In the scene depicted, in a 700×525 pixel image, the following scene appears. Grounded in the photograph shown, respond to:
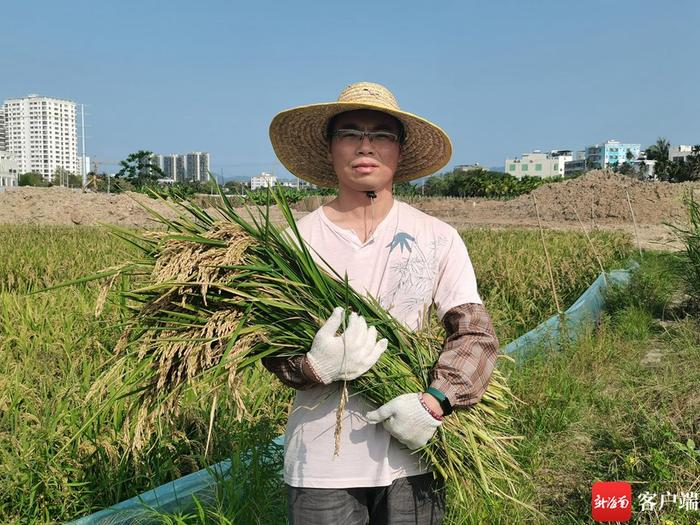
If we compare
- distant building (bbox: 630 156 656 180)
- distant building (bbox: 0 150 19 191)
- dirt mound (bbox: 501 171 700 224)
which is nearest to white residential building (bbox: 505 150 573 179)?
distant building (bbox: 630 156 656 180)

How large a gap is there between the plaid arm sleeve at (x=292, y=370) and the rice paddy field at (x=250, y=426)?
0.15 m

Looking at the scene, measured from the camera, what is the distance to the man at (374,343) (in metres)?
1.52

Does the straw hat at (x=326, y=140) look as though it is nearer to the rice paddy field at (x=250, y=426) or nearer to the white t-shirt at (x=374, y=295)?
the white t-shirt at (x=374, y=295)

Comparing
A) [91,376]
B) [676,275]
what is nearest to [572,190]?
[676,275]

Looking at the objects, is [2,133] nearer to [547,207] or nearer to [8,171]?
[8,171]

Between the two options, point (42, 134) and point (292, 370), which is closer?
point (292, 370)

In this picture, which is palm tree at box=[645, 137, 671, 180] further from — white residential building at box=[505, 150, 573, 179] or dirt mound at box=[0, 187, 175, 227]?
dirt mound at box=[0, 187, 175, 227]

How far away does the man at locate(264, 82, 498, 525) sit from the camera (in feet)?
4.98

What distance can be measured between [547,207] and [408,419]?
78.1 ft

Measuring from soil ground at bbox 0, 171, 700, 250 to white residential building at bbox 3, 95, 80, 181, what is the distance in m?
126

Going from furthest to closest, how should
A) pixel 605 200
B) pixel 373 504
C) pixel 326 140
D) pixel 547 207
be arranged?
pixel 547 207 < pixel 605 200 < pixel 326 140 < pixel 373 504

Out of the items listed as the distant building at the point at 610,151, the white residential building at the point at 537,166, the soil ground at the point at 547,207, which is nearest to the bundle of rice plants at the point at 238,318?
the soil ground at the point at 547,207

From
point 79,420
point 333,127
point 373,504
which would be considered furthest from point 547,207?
point 373,504

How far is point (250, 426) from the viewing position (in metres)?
2.55
